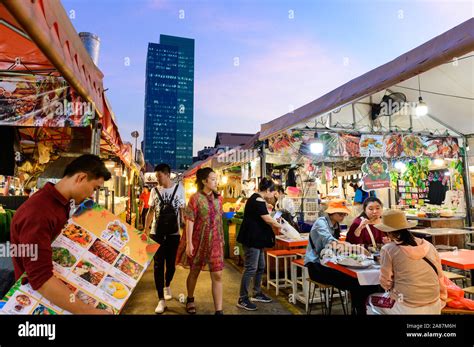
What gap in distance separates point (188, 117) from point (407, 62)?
328 ft

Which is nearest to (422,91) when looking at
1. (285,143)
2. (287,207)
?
(285,143)

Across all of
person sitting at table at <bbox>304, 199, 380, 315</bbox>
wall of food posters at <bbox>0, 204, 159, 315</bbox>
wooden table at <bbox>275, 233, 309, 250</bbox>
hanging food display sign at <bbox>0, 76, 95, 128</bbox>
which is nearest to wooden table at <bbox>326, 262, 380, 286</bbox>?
person sitting at table at <bbox>304, 199, 380, 315</bbox>

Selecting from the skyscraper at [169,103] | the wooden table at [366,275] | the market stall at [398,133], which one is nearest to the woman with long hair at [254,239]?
the wooden table at [366,275]

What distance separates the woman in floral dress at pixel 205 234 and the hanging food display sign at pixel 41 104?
5.36 feet

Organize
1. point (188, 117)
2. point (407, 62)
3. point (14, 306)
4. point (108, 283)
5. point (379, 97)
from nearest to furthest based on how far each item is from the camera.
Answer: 1. point (14, 306)
2. point (108, 283)
3. point (407, 62)
4. point (379, 97)
5. point (188, 117)

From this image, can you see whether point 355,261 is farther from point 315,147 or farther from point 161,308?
point 315,147

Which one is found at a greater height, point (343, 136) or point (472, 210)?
point (343, 136)

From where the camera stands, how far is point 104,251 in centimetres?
170

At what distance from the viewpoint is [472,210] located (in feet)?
28.1

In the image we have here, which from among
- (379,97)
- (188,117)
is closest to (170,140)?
(188,117)

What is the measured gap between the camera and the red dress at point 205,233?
3.82 metres

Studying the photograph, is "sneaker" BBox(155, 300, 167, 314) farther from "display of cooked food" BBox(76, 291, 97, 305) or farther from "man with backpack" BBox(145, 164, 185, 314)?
"display of cooked food" BBox(76, 291, 97, 305)

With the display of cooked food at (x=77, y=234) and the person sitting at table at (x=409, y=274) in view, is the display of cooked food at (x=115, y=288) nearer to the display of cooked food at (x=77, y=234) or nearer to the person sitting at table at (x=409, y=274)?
the display of cooked food at (x=77, y=234)

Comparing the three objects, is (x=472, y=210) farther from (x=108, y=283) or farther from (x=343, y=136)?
(x=108, y=283)
